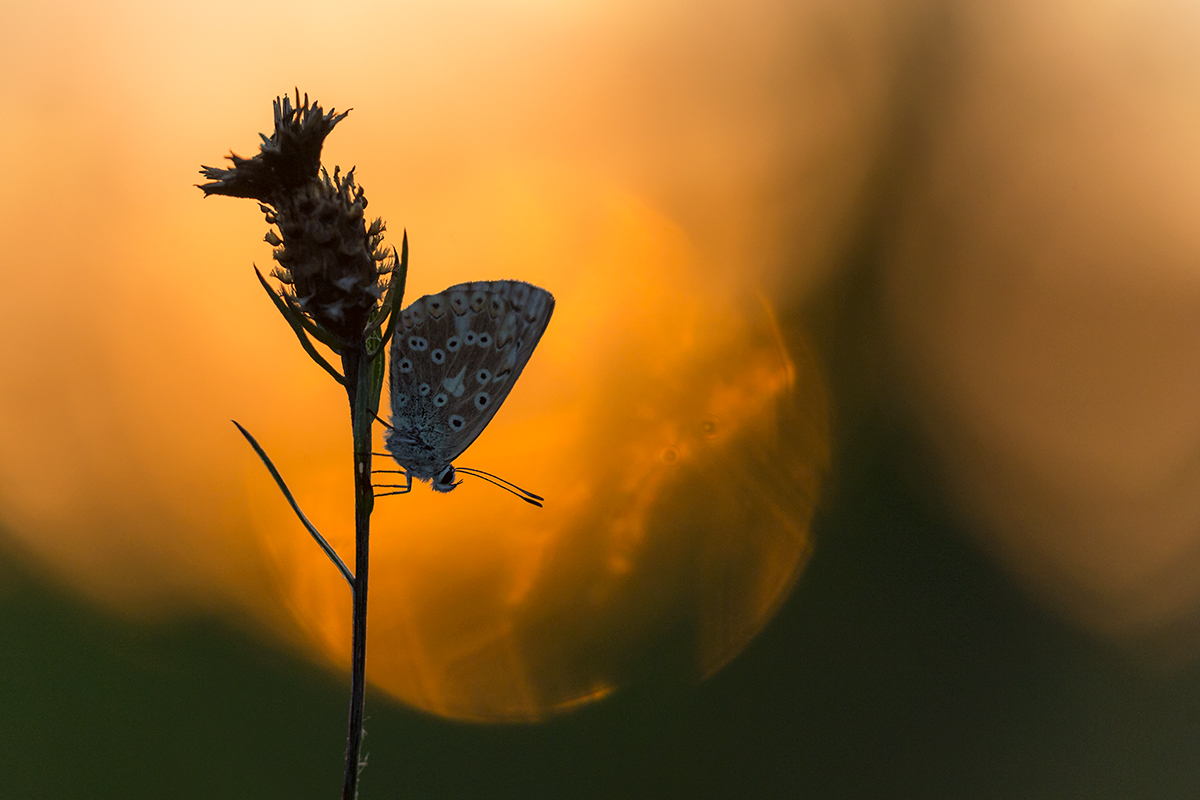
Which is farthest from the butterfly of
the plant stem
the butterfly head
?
the plant stem

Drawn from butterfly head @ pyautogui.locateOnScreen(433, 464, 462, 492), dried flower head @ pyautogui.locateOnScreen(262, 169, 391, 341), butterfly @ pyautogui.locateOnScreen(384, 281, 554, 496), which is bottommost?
butterfly head @ pyautogui.locateOnScreen(433, 464, 462, 492)

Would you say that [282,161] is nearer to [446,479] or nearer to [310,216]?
[310,216]

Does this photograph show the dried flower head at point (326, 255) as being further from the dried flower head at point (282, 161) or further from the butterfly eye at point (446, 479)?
the butterfly eye at point (446, 479)

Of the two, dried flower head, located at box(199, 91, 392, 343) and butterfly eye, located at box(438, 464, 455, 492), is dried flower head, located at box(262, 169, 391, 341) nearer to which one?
dried flower head, located at box(199, 91, 392, 343)

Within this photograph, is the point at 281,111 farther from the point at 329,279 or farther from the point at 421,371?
the point at 421,371

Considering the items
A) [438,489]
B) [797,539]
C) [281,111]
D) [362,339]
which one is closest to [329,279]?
[362,339]

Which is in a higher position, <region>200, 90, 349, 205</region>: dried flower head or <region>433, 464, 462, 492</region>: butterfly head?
<region>200, 90, 349, 205</region>: dried flower head
